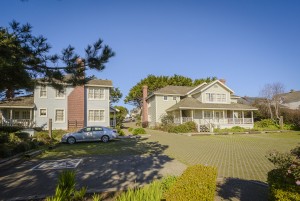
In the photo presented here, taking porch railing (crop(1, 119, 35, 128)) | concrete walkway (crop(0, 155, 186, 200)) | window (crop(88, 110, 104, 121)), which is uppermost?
window (crop(88, 110, 104, 121))

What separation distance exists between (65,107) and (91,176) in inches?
988

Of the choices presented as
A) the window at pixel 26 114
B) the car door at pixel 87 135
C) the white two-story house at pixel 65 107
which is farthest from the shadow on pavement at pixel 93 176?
the window at pixel 26 114

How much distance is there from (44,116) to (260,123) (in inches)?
1334

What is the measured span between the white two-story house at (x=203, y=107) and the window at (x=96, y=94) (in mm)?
11286

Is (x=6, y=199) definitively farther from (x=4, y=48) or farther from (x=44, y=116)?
(x=44, y=116)

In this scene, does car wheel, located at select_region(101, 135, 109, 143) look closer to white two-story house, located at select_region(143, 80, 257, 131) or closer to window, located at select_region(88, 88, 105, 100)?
window, located at select_region(88, 88, 105, 100)

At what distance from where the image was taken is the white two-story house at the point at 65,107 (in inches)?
1189

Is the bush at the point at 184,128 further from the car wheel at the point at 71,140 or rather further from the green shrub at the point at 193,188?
the green shrub at the point at 193,188

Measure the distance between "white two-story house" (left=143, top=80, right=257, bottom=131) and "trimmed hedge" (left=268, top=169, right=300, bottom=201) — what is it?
26981mm

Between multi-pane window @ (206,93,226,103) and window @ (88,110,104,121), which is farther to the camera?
multi-pane window @ (206,93,226,103)

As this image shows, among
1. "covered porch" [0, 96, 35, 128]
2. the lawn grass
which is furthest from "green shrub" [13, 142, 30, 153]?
"covered porch" [0, 96, 35, 128]

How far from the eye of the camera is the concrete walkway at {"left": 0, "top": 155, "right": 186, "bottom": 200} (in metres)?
6.54

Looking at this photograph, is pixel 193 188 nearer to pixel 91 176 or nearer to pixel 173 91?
pixel 91 176

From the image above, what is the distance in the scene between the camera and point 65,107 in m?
31.2
